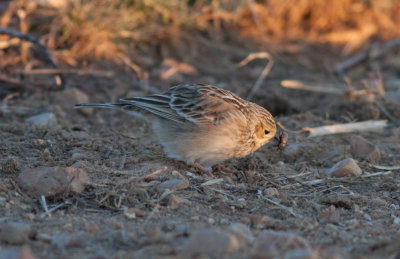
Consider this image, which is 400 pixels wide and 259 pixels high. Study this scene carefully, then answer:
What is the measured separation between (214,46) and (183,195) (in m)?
6.04

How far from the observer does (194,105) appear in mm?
4844

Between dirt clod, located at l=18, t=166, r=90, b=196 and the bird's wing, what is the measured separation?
3.65ft

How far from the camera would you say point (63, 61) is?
7.88 metres

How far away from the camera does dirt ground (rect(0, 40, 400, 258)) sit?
3.04m

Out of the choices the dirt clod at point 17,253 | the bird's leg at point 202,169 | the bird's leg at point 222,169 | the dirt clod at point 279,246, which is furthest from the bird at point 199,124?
the dirt clod at point 17,253

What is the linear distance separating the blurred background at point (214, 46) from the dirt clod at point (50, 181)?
3.33m

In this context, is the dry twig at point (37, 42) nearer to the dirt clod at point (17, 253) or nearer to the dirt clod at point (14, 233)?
the dirt clod at point (14, 233)

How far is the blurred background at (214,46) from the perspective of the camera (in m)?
7.65

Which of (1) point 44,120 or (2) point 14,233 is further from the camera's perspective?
(1) point 44,120

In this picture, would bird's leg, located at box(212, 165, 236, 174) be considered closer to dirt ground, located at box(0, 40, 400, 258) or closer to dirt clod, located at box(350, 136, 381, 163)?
dirt ground, located at box(0, 40, 400, 258)

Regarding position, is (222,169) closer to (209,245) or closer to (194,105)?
(194,105)

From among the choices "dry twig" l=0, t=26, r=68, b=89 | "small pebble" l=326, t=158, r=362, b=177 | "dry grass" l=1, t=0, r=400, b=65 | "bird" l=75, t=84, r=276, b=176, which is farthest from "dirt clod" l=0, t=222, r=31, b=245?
"dry grass" l=1, t=0, r=400, b=65

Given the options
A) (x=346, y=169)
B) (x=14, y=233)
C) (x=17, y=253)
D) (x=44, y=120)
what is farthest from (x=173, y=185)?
(x=44, y=120)

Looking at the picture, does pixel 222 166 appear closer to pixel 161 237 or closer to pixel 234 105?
pixel 234 105
